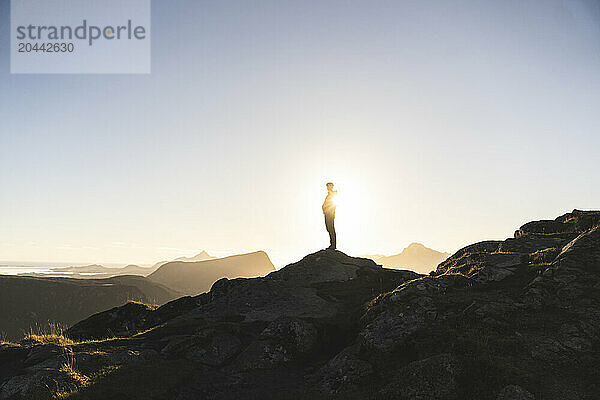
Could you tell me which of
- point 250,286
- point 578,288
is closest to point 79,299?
point 250,286

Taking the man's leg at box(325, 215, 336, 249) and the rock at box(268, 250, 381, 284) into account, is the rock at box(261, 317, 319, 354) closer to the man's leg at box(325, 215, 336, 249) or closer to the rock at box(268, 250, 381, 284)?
the rock at box(268, 250, 381, 284)

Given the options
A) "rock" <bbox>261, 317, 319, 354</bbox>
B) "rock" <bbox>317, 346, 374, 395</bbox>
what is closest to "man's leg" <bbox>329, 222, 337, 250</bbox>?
"rock" <bbox>261, 317, 319, 354</bbox>

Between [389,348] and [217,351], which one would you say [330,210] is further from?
[389,348]

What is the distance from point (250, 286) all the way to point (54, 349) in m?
11.8

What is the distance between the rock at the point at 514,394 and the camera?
9820 millimetres

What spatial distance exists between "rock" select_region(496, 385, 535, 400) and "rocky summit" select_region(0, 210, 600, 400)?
3 cm

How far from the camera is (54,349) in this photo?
1664cm

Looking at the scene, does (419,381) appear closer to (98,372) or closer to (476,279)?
(476,279)

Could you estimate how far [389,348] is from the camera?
44.8 feet

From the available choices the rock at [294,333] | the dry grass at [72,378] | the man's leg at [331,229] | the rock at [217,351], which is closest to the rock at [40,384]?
the dry grass at [72,378]

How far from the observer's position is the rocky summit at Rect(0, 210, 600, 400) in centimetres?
1125

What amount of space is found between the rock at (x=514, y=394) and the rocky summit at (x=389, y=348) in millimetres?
30

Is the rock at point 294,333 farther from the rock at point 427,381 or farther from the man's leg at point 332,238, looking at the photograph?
the man's leg at point 332,238

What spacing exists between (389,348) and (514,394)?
14.9 ft
